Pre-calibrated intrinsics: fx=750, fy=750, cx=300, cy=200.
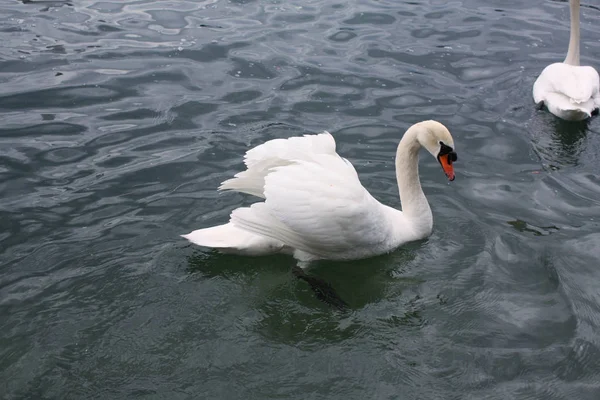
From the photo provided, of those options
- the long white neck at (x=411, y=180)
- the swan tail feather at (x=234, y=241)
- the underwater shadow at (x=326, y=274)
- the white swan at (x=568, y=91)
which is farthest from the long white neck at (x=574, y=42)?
the swan tail feather at (x=234, y=241)

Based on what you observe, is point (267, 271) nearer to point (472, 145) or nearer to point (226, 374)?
point (226, 374)

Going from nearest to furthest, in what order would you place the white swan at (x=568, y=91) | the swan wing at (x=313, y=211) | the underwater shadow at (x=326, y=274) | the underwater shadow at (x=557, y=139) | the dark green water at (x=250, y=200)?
the dark green water at (x=250, y=200), the swan wing at (x=313, y=211), the underwater shadow at (x=326, y=274), the underwater shadow at (x=557, y=139), the white swan at (x=568, y=91)

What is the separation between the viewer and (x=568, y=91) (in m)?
8.34

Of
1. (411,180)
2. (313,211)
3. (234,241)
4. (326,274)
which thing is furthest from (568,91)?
(234,241)

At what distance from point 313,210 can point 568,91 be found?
14.6ft

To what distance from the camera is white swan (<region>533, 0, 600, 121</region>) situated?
828 cm

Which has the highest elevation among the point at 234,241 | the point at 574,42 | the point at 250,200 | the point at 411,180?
the point at 574,42

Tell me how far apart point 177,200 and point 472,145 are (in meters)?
3.18

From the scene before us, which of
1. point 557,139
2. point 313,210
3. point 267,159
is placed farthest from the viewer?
point 557,139

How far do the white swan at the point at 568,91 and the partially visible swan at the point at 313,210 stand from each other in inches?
124

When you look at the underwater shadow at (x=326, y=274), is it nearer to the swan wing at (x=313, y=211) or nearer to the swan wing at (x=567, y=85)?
the swan wing at (x=313, y=211)

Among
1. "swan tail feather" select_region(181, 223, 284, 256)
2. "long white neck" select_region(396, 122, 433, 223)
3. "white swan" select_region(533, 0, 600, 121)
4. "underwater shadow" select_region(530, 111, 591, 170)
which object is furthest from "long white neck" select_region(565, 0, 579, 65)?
"swan tail feather" select_region(181, 223, 284, 256)

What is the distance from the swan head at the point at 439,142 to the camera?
5736mm

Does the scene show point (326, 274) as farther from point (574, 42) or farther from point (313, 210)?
point (574, 42)
